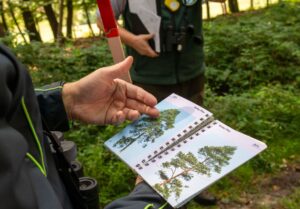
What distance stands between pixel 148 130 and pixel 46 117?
0.41m

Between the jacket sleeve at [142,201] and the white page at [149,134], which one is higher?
the white page at [149,134]

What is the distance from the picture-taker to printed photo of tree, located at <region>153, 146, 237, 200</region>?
1.37m

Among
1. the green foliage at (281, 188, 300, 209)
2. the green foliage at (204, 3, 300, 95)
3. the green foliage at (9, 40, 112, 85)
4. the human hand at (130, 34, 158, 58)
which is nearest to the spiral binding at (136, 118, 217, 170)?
the human hand at (130, 34, 158, 58)

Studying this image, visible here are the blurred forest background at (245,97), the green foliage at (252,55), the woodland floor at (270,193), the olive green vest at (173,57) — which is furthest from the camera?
the green foliage at (252,55)

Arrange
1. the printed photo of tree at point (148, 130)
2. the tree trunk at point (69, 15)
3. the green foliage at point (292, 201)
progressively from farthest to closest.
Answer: the tree trunk at point (69, 15) < the green foliage at point (292, 201) < the printed photo of tree at point (148, 130)

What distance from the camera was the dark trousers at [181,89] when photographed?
2.94 metres

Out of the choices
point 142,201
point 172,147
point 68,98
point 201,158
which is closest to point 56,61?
point 68,98

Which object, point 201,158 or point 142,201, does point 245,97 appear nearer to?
point 201,158

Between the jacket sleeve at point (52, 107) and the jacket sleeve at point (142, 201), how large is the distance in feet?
1.33

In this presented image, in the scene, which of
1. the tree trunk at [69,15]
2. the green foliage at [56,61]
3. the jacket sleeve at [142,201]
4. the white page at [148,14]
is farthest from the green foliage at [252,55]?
the tree trunk at [69,15]

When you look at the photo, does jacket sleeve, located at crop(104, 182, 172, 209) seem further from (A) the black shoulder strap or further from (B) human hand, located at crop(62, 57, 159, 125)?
(B) human hand, located at crop(62, 57, 159, 125)

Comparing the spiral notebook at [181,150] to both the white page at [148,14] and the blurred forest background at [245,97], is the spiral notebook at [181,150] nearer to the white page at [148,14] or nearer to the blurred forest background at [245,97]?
the white page at [148,14]

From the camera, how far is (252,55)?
5.65 m

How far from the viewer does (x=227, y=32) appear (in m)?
6.77
